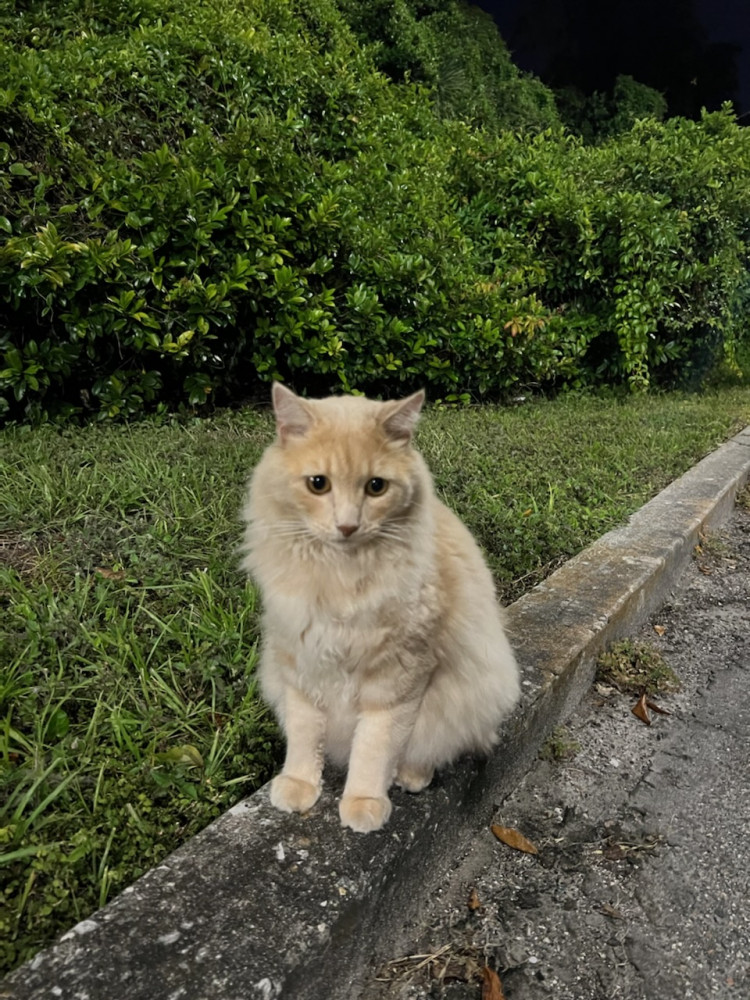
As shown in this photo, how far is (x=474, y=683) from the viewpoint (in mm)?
1751

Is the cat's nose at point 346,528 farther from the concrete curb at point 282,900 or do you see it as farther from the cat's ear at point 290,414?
the concrete curb at point 282,900

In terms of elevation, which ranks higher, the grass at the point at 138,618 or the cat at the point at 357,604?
the cat at the point at 357,604

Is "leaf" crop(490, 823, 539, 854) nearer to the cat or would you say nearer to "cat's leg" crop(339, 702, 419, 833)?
the cat

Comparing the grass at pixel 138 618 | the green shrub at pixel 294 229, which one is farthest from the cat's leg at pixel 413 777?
the green shrub at pixel 294 229

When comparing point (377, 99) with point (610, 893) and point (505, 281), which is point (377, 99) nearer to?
point (505, 281)

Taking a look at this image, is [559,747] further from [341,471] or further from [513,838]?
[341,471]

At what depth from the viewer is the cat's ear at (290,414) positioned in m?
1.56

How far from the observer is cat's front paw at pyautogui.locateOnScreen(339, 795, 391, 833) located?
1.57 metres

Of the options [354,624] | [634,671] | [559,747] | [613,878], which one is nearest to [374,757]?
[354,624]

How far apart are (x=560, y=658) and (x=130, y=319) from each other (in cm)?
314

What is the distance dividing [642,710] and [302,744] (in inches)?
58.7

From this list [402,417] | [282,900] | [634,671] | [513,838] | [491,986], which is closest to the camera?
[282,900]

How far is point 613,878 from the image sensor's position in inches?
71.6

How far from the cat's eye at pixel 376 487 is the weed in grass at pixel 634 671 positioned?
1575 mm
